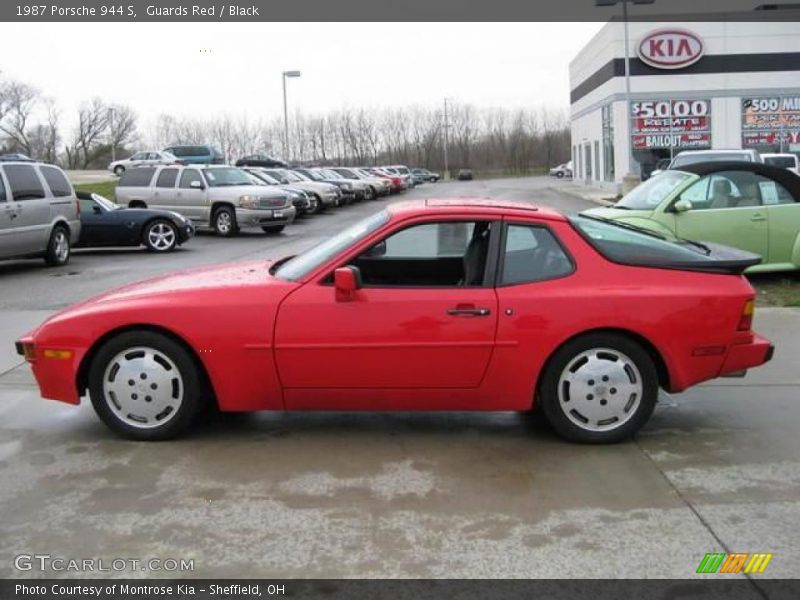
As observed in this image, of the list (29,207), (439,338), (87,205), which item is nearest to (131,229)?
(87,205)

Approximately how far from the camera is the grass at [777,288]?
9289 mm

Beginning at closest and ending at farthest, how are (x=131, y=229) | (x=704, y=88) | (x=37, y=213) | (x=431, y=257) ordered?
(x=431, y=257), (x=37, y=213), (x=131, y=229), (x=704, y=88)

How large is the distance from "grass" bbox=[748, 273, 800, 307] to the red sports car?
4.75m

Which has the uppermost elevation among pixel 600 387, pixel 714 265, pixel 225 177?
pixel 225 177

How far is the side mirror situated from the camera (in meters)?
4.70

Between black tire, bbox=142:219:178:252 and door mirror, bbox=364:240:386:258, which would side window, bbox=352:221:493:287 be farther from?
black tire, bbox=142:219:178:252

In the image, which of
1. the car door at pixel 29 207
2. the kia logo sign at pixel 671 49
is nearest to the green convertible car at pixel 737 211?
the car door at pixel 29 207

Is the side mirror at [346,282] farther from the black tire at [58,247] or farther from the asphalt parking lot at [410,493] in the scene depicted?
the black tire at [58,247]

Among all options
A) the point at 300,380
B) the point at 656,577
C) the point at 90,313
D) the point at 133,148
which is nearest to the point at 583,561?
the point at 656,577

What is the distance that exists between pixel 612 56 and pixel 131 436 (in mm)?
39067

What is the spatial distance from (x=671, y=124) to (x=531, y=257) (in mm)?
37597

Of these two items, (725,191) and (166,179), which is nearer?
(725,191)

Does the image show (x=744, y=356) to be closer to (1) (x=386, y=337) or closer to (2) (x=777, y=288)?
(1) (x=386, y=337)

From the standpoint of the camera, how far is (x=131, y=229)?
17.0 metres
